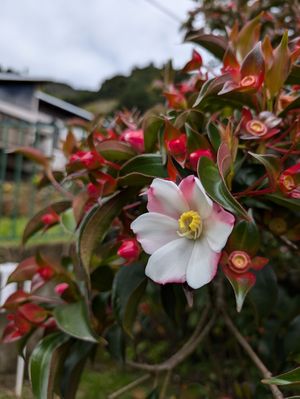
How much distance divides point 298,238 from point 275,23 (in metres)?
0.84

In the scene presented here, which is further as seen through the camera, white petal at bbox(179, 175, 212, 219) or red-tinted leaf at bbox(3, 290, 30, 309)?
red-tinted leaf at bbox(3, 290, 30, 309)

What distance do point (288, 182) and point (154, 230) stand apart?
0.60ft

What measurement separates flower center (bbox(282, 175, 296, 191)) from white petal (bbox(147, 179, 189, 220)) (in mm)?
141

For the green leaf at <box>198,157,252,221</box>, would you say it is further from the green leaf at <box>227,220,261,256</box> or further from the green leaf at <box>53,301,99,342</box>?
the green leaf at <box>53,301,99,342</box>

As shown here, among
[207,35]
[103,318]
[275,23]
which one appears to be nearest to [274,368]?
[103,318]

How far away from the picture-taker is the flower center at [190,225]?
549 millimetres

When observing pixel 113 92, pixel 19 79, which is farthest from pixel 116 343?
pixel 113 92

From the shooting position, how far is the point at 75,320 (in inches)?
30.7

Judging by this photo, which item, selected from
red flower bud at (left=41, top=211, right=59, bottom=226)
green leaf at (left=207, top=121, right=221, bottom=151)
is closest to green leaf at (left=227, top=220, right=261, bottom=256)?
green leaf at (left=207, top=121, right=221, bottom=151)

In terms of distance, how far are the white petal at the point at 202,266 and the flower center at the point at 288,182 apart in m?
0.14

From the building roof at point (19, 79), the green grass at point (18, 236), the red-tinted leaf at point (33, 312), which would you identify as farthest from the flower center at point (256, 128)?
the building roof at point (19, 79)

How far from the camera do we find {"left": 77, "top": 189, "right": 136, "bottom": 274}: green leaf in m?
0.71

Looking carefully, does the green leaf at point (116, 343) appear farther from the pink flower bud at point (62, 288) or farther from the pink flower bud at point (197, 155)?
the pink flower bud at point (197, 155)

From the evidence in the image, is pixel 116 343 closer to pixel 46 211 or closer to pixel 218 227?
pixel 46 211
